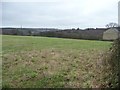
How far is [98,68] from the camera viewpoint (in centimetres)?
908

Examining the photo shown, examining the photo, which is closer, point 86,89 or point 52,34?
point 86,89

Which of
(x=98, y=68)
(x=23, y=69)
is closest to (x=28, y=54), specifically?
(x=23, y=69)

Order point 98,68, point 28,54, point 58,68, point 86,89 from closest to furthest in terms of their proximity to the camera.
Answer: point 86,89 < point 98,68 < point 58,68 < point 28,54

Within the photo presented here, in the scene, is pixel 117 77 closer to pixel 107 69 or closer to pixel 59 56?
pixel 107 69

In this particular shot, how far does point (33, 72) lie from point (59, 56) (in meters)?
2.16

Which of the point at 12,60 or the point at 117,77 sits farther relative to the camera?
the point at 12,60

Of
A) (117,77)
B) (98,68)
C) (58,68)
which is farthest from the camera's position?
(58,68)

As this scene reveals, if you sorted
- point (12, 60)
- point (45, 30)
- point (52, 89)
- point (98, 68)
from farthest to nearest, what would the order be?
point (45, 30)
point (12, 60)
point (98, 68)
point (52, 89)

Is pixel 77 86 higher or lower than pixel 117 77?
lower

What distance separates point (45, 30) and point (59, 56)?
14.5 m

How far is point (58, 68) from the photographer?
9.82 metres

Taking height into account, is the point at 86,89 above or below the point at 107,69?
below

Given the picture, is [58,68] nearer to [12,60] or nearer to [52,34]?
[12,60]

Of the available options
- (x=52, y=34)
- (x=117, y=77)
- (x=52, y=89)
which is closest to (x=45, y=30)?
(x=52, y=34)
